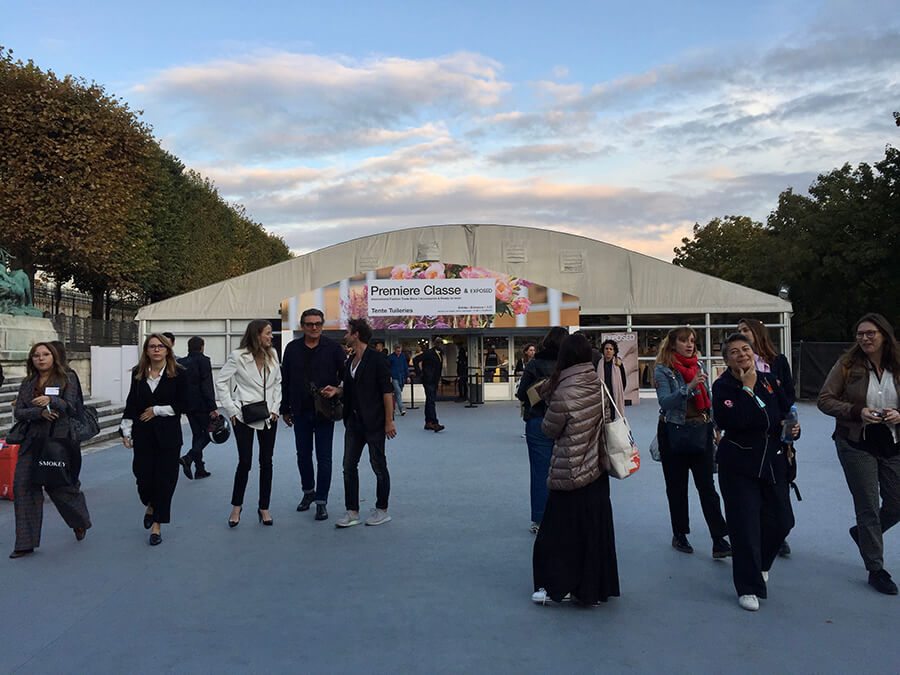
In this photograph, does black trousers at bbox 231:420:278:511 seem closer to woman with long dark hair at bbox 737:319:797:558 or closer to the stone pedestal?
woman with long dark hair at bbox 737:319:797:558

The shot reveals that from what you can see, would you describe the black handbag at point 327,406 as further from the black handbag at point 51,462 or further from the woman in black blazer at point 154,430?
the black handbag at point 51,462

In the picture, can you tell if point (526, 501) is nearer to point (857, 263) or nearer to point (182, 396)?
point (182, 396)

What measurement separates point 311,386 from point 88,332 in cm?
2711

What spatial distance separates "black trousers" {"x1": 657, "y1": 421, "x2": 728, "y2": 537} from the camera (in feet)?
17.8

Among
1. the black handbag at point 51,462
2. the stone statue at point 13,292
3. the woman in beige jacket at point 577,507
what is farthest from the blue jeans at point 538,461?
the stone statue at point 13,292

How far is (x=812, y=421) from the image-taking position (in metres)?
15.9

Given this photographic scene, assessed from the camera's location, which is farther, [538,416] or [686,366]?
[538,416]

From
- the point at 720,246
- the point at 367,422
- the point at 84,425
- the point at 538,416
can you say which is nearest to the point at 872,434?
the point at 538,416

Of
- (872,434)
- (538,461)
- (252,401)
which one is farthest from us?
(252,401)

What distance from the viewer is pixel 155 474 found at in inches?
244

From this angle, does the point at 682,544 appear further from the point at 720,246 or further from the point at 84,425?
the point at 720,246

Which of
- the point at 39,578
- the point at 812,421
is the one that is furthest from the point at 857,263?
the point at 39,578

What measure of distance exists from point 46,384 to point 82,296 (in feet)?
139

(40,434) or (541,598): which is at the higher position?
(40,434)
